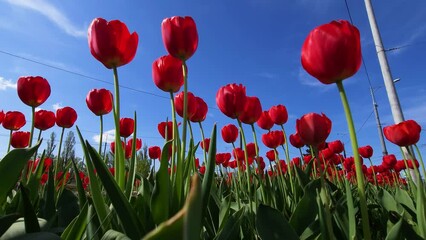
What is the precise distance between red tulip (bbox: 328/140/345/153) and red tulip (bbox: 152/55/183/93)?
1.74 metres

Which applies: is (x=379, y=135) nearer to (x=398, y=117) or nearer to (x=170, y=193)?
(x=398, y=117)

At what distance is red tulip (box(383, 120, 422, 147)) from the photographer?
1.34 m

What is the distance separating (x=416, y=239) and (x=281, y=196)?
0.69 meters

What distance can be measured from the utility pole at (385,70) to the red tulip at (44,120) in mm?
5797

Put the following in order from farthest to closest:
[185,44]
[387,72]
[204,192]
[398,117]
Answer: [387,72], [398,117], [185,44], [204,192]

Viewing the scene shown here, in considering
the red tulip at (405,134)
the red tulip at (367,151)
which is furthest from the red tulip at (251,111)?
the red tulip at (367,151)

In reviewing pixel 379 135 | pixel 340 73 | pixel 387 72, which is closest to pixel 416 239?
pixel 340 73

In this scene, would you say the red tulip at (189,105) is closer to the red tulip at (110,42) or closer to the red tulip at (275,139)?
the red tulip at (110,42)

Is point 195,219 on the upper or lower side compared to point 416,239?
upper

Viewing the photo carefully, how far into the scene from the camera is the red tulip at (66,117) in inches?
79.4

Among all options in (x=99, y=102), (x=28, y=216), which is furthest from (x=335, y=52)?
(x=99, y=102)

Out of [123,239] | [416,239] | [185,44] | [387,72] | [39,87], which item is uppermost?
[387,72]

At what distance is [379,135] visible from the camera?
13.0m

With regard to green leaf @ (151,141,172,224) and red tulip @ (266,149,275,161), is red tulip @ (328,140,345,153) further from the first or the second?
green leaf @ (151,141,172,224)
